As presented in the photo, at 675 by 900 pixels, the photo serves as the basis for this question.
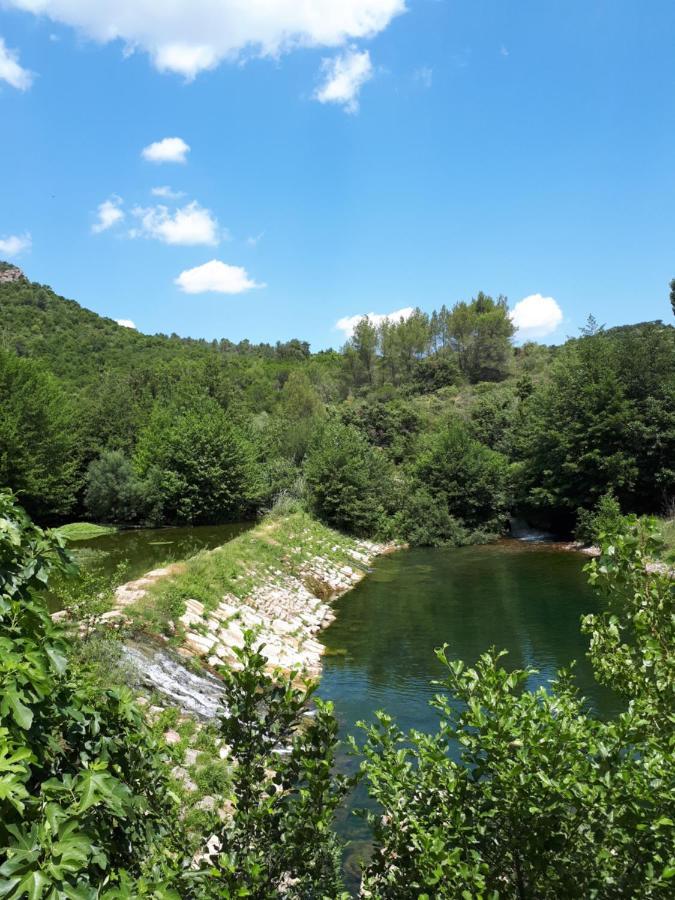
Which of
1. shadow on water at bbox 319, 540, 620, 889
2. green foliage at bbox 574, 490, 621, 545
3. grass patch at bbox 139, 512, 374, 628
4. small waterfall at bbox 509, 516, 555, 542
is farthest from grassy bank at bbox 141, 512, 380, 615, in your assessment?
green foliage at bbox 574, 490, 621, 545

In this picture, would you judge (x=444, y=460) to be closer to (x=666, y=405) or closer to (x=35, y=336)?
(x=666, y=405)

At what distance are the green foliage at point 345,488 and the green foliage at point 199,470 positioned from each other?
Result: 5.80 m

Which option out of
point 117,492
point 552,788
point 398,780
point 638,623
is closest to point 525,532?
point 117,492

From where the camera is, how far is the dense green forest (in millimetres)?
29750

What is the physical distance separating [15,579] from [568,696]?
3078mm

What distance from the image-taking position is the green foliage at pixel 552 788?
270 centimetres

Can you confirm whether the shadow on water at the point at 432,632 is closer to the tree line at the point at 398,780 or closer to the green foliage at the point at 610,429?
the tree line at the point at 398,780

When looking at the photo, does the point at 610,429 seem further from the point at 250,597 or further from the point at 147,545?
the point at 147,545

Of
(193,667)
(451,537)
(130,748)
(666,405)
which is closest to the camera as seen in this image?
(130,748)

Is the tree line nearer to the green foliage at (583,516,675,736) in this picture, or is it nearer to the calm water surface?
the green foliage at (583,516,675,736)

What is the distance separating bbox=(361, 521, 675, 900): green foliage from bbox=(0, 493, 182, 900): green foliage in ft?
4.13

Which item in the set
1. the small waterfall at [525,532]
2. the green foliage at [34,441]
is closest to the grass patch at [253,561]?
the small waterfall at [525,532]

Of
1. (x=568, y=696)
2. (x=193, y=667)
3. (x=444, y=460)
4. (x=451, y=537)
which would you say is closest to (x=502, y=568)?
(x=451, y=537)

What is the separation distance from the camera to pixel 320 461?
32.6 m
